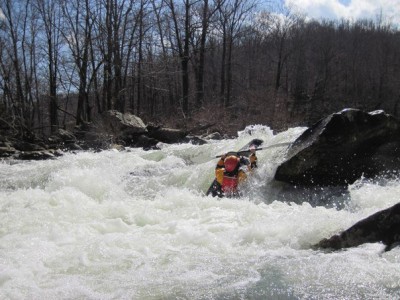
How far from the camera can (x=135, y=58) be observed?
26.2 meters

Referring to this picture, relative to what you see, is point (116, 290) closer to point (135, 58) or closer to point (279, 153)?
point (279, 153)

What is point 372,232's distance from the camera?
4.62m

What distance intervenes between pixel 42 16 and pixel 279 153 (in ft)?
69.7

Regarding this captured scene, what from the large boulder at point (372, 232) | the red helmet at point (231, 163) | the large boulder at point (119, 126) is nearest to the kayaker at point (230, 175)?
the red helmet at point (231, 163)

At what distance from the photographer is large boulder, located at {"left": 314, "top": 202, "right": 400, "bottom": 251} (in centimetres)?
453

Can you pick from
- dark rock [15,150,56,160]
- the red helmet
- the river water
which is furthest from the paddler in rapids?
dark rock [15,150,56,160]

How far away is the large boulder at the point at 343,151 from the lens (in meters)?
7.52

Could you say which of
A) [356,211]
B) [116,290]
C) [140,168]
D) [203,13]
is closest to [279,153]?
[356,211]

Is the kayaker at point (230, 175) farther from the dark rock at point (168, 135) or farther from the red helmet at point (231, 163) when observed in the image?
the dark rock at point (168, 135)

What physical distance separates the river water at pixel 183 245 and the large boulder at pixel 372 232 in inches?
5.5

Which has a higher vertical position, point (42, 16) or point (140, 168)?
point (42, 16)

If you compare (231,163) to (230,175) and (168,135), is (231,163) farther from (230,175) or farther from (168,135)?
(168,135)

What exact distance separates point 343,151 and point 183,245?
13.1 ft

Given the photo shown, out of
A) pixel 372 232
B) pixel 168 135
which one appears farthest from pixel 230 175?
pixel 168 135
